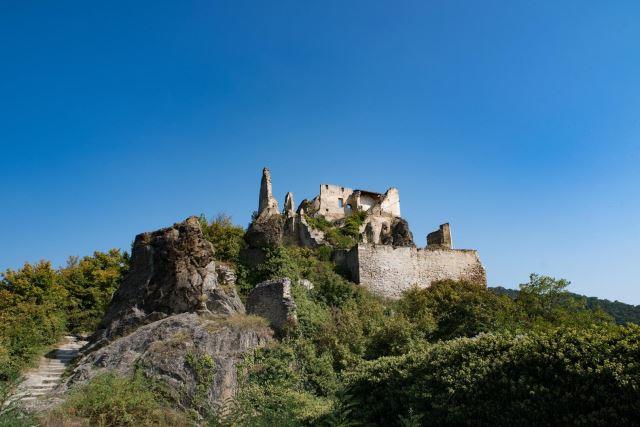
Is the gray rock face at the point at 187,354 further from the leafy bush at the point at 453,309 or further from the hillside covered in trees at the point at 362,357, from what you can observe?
the leafy bush at the point at 453,309

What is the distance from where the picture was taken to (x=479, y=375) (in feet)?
29.5

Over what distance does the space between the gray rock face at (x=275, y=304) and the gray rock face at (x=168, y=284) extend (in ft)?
2.32

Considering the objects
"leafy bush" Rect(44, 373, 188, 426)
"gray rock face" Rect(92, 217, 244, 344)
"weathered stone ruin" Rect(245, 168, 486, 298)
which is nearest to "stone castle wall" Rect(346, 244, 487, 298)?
"weathered stone ruin" Rect(245, 168, 486, 298)

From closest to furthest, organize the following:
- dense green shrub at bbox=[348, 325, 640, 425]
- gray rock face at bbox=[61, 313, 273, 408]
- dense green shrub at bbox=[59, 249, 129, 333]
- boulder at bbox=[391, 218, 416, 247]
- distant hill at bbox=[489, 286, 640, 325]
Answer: dense green shrub at bbox=[348, 325, 640, 425] → gray rock face at bbox=[61, 313, 273, 408] → dense green shrub at bbox=[59, 249, 129, 333] → boulder at bbox=[391, 218, 416, 247] → distant hill at bbox=[489, 286, 640, 325]

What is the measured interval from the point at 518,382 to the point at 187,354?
10.4 metres

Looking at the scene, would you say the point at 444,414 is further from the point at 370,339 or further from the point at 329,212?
the point at 329,212

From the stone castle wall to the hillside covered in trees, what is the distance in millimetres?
1079

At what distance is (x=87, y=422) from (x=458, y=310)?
554 inches

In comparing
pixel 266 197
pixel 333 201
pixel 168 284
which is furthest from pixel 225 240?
pixel 333 201

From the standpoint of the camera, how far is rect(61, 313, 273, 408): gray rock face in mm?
14227

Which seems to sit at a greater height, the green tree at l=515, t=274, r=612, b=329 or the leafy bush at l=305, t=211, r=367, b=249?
the leafy bush at l=305, t=211, r=367, b=249

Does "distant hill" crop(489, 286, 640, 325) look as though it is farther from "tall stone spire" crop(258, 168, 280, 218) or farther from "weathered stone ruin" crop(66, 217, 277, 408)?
"weathered stone ruin" crop(66, 217, 277, 408)

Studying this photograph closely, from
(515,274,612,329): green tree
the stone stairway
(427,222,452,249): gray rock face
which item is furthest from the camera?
(427,222,452,249): gray rock face

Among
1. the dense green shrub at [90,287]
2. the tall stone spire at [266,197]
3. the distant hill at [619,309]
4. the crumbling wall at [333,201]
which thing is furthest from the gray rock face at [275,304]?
the distant hill at [619,309]
